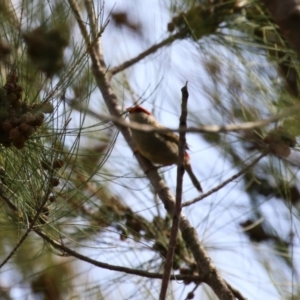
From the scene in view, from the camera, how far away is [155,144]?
10.4ft

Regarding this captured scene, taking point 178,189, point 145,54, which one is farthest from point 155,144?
point 178,189

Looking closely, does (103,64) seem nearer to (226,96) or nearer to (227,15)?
(227,15)

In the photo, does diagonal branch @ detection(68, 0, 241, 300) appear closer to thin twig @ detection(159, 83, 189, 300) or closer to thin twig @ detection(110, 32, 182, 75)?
thin twig @ detection(110, 32, 182, 75)

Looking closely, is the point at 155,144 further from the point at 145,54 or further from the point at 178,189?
the point at 178,189

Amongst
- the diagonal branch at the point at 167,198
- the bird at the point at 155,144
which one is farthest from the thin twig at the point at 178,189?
the bird at the point at 155,144

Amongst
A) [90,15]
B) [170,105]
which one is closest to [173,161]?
[170,105]

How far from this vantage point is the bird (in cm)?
305

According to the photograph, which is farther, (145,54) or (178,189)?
(145,54)

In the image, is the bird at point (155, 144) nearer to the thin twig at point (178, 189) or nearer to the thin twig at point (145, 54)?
the thin twig at point (145, 54)

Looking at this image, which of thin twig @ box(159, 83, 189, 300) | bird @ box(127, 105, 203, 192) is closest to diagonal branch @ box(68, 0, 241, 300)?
bird @ box(127, 105, 203, 192)

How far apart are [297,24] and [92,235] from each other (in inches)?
63.6

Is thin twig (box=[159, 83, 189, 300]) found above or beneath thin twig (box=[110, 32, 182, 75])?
beneath

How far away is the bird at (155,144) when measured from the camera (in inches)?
120

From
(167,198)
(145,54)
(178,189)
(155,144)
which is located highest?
(145,54)
